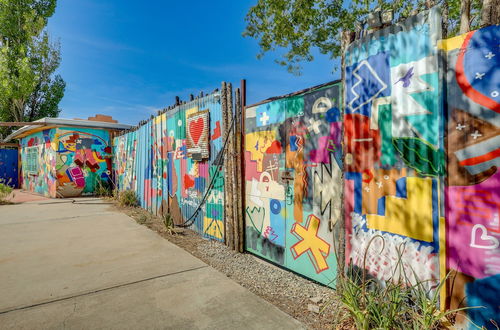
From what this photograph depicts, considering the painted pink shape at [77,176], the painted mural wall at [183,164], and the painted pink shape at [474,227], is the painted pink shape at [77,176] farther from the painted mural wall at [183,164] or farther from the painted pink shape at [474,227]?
the painted pink shape at [474,227]

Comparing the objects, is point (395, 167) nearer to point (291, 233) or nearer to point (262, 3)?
Answer: point (291, 233)

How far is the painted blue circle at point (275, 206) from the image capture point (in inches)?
172

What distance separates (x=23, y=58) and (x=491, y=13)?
923 inches

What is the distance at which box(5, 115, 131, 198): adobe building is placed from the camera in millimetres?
12242

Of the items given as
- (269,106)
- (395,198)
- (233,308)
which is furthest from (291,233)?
(269,106)

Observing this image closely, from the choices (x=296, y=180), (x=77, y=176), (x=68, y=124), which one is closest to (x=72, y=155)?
(x=77, y=176)

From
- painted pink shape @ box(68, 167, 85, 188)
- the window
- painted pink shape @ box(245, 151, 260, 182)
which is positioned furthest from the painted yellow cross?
the window

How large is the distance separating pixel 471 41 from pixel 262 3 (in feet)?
27.6

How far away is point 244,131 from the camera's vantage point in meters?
5.05

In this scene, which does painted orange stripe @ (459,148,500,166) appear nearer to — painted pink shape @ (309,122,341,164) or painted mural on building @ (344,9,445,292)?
painted mural on building @ (344,9,445,292)

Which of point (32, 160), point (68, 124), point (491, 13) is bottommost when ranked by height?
point (32, 160)

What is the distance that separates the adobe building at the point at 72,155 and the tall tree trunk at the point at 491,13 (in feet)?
45.5

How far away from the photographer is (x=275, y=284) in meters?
3.85

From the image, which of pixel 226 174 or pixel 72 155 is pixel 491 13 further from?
pixel 72 155
